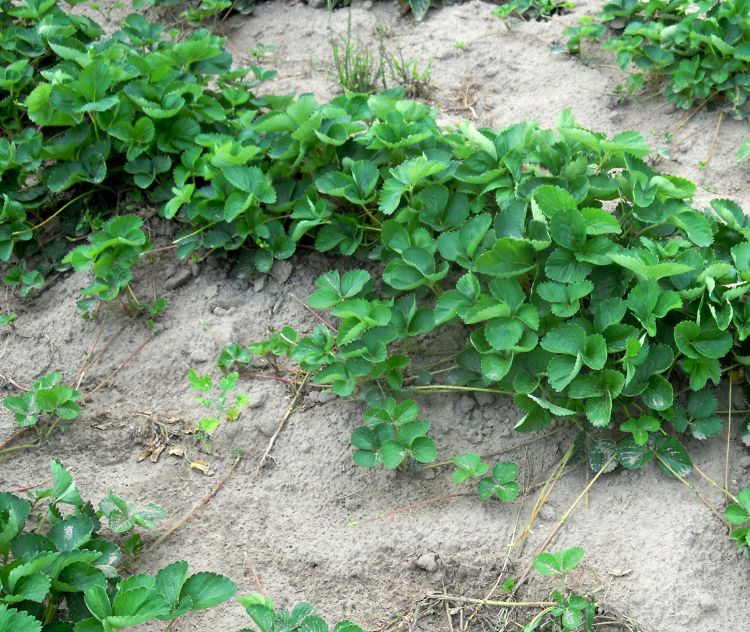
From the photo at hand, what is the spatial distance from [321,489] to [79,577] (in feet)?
2.39

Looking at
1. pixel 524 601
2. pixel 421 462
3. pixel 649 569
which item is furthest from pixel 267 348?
pixel 649 569

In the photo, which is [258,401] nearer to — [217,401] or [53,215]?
[217,401]

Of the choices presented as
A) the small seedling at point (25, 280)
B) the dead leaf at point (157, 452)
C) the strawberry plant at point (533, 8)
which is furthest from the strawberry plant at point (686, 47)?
the small seedling at point (25, 280)

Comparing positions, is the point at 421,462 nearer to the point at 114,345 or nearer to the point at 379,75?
the point at 114,345

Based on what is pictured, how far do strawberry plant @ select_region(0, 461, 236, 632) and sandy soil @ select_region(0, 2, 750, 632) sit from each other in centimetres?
18

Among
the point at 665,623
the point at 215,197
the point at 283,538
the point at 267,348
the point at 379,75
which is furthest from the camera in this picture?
the point at 379,75

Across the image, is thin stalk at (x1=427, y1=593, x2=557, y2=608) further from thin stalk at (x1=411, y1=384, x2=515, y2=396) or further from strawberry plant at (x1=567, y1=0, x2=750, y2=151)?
strawberry plant at (x1=567, y1=0, x2=750, y2=151)

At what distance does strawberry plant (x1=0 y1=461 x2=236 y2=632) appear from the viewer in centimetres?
180

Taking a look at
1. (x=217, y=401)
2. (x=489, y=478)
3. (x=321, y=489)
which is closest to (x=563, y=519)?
(x=489, y=478)

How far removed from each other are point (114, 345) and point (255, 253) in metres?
0.55

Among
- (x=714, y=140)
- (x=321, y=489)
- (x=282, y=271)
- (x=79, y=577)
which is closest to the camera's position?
(x=79, y=577)

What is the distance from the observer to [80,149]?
123 inches

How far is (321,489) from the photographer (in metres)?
2.46

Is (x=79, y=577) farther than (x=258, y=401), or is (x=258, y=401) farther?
(x=258, y=401)
